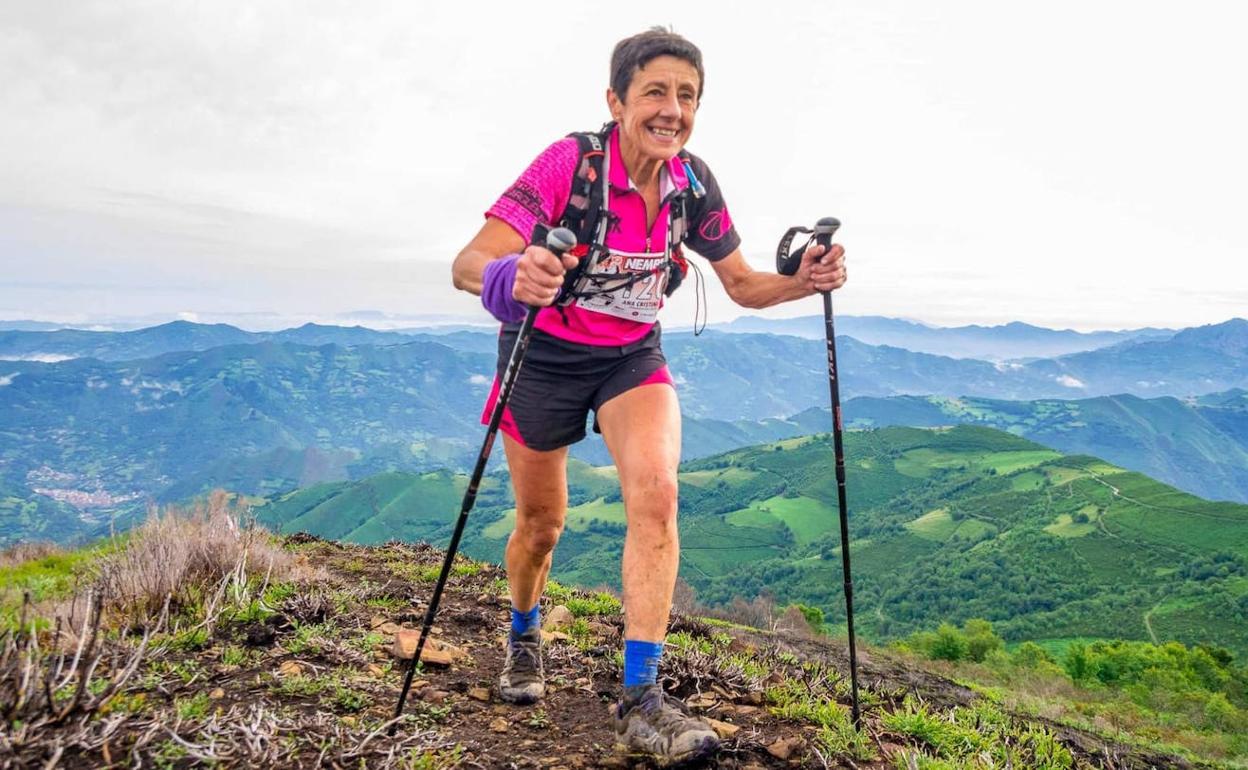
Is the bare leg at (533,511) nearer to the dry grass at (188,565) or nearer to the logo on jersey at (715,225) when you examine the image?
the logo on jersey at (715,225)

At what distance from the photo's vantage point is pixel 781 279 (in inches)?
179

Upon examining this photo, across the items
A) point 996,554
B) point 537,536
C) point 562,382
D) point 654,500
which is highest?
point 562,382

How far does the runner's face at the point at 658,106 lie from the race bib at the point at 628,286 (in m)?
0.58

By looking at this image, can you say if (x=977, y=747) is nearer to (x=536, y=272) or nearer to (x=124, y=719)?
(x=536, y=272)

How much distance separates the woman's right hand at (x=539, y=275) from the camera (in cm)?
312

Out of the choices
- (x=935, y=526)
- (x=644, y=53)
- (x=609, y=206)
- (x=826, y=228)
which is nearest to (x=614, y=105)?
(x=644, y=53)

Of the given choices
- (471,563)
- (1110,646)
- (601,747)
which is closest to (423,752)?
(601,747)

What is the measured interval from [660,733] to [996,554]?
154 metres

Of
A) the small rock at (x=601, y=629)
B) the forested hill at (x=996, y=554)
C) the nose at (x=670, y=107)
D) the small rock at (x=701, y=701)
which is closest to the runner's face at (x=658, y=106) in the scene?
the nose at (x=670, y=107)

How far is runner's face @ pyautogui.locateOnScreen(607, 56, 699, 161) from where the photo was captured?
12.7 ft

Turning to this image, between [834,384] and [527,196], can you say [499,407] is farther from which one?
[834,384]

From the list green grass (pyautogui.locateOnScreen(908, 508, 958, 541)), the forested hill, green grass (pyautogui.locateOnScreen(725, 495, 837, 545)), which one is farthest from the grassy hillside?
green grass (pyautogui.locateOnScreen(725, 495, 837, 545))

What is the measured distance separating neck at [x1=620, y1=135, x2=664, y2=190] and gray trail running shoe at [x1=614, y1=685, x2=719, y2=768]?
8.86 feet

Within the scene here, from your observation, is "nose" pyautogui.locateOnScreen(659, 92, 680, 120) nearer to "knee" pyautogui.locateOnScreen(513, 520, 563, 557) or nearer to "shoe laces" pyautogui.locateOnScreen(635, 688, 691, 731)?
"knee" pyautogui.locateOnScreen(513, 520, 563, 557)
